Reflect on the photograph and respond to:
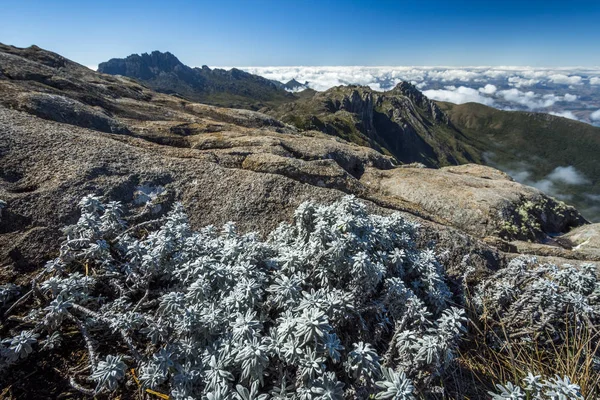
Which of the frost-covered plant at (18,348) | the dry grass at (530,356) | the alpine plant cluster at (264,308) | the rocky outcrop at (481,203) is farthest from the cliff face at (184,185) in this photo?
the frost-covered plant at (18,348)

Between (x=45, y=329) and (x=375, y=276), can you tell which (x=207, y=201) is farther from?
(x=375, y=276)

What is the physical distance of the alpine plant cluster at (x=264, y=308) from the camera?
4.50 m

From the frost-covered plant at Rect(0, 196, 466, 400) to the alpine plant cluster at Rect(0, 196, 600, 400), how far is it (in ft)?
0.09

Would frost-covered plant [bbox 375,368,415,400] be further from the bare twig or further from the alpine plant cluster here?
the bare twig

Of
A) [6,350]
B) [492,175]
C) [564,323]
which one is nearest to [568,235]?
[492,175]

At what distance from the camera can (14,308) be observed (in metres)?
6.19

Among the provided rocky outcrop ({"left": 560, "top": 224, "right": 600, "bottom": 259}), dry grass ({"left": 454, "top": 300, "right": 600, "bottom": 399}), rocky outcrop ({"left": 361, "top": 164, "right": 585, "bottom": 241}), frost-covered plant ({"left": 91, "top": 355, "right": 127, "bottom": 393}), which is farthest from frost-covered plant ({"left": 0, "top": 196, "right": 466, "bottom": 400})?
rocky outcrop ({"left": 560, "top": 224, "right": 600, "bottom": 259})

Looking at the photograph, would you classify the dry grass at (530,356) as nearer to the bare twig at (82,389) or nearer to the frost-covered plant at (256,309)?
the frost-covered plant at (256,309)

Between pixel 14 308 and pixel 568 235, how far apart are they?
27.0 meters

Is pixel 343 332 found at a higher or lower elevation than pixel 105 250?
lower

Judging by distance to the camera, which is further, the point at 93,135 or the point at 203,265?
the point at 93,135

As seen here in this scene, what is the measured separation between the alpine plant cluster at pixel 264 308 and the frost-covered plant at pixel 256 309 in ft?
0.09

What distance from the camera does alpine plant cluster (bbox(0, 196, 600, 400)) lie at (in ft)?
14.8

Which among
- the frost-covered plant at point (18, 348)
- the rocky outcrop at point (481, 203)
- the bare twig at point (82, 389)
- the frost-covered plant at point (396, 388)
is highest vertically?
the frost-covered plant at point (18, 348)
